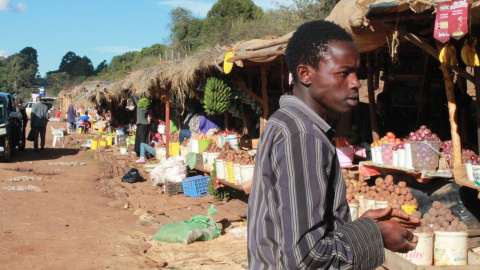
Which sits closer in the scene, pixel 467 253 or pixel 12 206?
pixel 467 253

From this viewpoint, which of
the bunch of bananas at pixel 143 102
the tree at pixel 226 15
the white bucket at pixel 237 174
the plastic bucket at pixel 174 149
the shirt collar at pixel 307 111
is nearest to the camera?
the shirt collar at pixel 307 111

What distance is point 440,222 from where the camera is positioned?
4.69 m

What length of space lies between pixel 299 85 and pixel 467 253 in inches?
146

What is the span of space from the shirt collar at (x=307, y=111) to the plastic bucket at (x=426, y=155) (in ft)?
12.8

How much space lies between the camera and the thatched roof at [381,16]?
4.30m

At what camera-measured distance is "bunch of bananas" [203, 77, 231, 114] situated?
370 inches

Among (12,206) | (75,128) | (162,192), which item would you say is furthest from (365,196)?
(75,128)

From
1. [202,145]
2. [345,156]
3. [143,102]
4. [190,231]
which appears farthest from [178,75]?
[345,156]

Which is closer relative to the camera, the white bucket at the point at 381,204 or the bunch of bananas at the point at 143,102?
the white bucket at the point at 381,204

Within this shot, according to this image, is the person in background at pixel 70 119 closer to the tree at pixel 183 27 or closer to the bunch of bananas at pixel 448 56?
the tree at pixel 183 27

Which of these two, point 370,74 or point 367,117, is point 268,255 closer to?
point 370,74

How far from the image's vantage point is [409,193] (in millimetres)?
5586

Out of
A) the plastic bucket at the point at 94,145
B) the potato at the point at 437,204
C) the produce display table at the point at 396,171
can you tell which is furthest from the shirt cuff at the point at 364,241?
the plastic bucket at the point at 94,145

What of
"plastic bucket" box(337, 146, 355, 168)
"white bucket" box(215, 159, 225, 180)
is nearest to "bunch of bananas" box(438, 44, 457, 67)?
"plastic bucket" box(337, 146, 355, 168)
